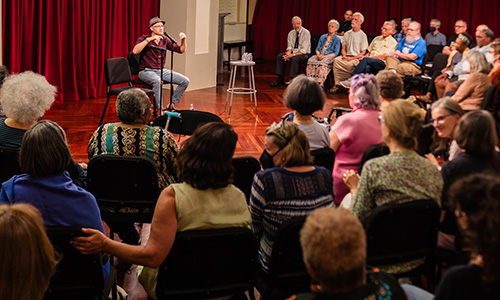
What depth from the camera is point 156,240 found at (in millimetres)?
2143

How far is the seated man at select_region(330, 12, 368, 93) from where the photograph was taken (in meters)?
9.96

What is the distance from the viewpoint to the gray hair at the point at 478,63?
249 inches

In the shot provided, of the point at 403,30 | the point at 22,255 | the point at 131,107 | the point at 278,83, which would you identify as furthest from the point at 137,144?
the point at 403,30

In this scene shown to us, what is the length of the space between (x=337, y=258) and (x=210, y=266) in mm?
789

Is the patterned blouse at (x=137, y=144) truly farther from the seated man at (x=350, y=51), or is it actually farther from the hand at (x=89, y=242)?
the seated man at (x=350, y=51)

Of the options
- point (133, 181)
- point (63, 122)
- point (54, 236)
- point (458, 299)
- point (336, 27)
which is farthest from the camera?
point (336, 27)

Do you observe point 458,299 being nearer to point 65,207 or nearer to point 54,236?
point 54,236

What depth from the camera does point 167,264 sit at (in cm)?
216

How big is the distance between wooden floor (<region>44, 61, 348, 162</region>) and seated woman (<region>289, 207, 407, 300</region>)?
4.18 m

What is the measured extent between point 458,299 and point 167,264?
105 cm

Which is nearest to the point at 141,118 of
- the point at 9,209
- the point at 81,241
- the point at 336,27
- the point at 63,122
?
the point at 81,241

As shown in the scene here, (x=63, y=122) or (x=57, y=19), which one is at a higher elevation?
(x=57, y=19)

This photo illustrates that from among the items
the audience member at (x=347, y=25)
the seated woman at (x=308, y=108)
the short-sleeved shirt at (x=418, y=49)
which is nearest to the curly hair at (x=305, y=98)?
the seated woman at (x=308, y=108)

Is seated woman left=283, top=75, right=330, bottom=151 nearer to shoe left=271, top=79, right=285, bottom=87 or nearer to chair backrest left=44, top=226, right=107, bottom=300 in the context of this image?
chair backrest left=44, top=226, right=107, bottom=300
